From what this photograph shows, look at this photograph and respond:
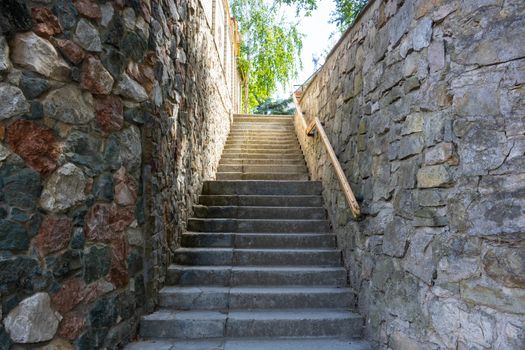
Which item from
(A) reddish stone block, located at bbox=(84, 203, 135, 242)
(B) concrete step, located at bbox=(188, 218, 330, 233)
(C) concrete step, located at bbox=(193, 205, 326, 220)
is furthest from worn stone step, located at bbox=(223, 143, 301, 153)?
(A) reddish stone block, located at bbox=(84, 203, 135, 242)

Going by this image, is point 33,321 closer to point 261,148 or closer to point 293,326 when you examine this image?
point 293,326

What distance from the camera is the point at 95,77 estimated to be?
2104 mm

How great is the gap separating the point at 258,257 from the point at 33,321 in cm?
207

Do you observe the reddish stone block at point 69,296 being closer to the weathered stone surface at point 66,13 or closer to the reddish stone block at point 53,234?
the reddish stone block at point 53,234

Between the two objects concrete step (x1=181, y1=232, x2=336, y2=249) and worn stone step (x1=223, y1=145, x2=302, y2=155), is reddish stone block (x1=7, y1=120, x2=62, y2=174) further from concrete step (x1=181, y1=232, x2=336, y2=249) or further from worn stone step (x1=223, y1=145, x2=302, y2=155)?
worn stone step (x1=223, y1=145, x2=302, y2=155)

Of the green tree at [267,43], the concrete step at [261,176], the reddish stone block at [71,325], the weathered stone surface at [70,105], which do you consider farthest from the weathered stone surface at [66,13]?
the green tree at [267,43]

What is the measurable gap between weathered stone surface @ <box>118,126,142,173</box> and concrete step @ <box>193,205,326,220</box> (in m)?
1.71

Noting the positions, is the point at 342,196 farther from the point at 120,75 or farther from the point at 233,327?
the point at 120,75

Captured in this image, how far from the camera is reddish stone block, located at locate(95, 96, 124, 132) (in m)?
2.16


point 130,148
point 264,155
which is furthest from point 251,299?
point 264,155

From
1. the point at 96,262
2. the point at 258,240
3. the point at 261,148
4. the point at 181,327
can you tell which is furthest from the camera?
the point at 261,148

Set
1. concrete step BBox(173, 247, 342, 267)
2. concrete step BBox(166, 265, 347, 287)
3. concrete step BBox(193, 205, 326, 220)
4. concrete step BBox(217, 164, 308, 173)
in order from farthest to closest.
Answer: concrete step BBox(217, 164, 308, 173) < concrete step BBox(193, 205, 326, 220) < concrete step BBox(173, 247, 342, 267) < concrete step BBox(166, 265, 347, 287)

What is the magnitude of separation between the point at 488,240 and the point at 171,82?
8.75 feet

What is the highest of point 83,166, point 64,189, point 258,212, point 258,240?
point 83,166
